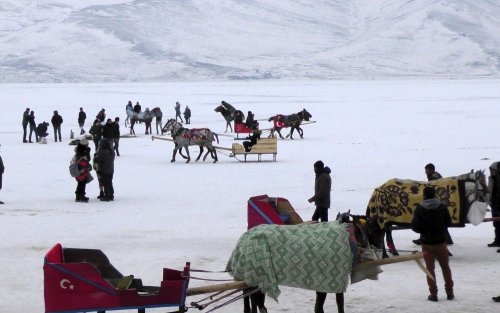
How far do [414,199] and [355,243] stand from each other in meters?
2.96

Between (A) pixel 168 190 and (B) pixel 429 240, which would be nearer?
(B) pixel 429 240

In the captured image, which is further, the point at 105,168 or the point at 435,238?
the point at 105,168

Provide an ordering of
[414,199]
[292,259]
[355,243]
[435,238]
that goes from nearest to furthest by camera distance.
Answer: [292,259] → [355,243] → [435,238] → [414,199]

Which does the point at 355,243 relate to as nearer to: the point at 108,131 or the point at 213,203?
the point at 213,203

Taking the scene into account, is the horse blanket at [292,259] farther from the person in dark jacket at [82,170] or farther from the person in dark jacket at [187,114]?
the person in dark jacket at [187,114]

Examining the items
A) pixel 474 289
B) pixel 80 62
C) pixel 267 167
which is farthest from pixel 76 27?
pixel 474 289

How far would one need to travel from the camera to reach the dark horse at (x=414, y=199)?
10.0 meters

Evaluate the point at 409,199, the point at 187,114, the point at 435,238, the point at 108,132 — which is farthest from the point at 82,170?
the point at 187,114

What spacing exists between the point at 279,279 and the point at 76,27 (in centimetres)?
15608

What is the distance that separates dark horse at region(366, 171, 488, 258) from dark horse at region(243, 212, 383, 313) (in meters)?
2.06

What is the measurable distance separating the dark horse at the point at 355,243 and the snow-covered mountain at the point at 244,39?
125m

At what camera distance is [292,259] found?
6.98 meters

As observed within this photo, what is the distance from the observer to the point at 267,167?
20969 millimetres

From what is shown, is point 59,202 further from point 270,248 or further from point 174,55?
point 174,55
